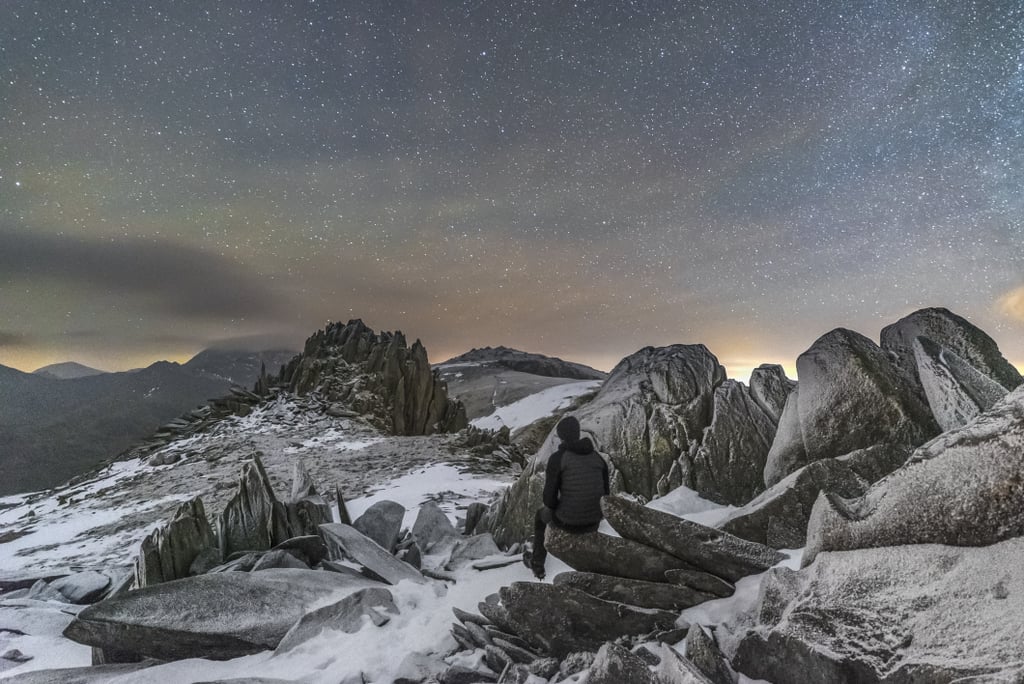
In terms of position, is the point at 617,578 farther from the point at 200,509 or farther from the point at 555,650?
the point at 200,509

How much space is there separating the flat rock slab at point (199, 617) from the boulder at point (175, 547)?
159cm

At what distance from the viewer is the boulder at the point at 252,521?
33.3 ft

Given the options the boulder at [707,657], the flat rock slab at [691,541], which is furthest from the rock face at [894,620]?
the flat rock slab at [691,541]

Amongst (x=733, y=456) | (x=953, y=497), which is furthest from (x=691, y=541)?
(x=733, y=456)

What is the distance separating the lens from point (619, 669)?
13.8 ft

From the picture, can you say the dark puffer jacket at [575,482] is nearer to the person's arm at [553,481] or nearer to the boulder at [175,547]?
the person's arm at [553,481]

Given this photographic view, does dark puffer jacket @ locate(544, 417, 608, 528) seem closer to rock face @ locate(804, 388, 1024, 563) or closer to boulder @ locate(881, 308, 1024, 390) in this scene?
rock face @ locate(804, 388, 1024, 563)

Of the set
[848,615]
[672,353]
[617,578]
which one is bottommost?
[617,578]

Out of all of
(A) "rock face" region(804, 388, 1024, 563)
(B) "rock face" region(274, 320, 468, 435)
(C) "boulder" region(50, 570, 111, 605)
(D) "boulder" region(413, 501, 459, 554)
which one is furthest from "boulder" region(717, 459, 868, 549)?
(B) "rock face" region(274, 320, 468, 435)

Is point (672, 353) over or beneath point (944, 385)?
over

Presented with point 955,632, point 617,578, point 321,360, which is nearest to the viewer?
point 955,632

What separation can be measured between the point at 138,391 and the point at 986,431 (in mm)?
154612

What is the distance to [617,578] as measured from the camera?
6160 mm

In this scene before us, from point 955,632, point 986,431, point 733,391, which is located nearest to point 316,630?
point 955,632
